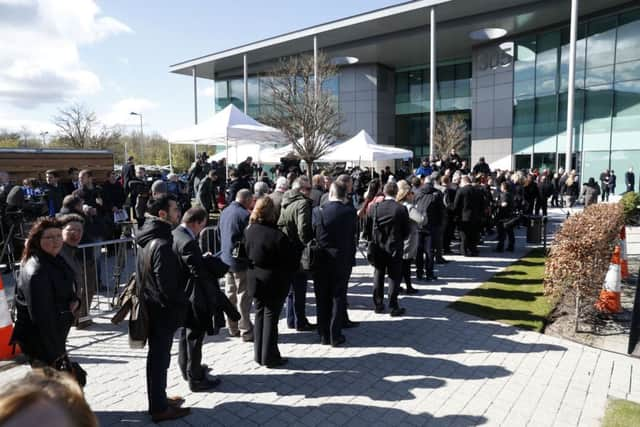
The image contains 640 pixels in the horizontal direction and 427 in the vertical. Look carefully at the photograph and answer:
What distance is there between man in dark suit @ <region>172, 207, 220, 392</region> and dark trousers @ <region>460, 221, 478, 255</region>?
798 cm

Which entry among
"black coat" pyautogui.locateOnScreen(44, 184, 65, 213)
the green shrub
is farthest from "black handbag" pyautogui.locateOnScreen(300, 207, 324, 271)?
the green shrub

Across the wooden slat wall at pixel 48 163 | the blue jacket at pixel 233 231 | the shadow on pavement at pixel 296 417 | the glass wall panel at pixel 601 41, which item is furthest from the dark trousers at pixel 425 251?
the glass wall panel at pixel 601 41

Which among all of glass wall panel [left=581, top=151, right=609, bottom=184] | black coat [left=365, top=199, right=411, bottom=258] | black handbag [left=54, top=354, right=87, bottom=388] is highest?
glass wall panel [left=581, top=151, right=609, bottom=184]

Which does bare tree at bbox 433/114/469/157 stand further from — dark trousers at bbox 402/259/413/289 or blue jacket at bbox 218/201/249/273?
blue jacket at bbox 218/201/249/273

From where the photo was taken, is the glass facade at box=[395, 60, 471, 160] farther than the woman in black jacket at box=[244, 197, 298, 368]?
Yes

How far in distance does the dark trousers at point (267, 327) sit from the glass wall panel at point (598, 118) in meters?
27.8

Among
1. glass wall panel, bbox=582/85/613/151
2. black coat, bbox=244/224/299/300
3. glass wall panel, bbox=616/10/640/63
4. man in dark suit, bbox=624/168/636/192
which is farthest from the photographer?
glass wall panel, bbox=582/85/613/151

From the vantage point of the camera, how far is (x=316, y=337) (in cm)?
589

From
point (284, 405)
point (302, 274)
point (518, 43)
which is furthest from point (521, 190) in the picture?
point (518, 43)

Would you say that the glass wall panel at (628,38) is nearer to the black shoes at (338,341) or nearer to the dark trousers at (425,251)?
the dark trousers at (425,251)

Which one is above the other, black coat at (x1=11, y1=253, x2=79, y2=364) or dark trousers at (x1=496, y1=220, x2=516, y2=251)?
black coat at (x1=11, y1=253, x2=79, y2=364)

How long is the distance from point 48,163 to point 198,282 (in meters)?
16.0

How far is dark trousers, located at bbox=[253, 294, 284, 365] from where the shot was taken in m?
4.85

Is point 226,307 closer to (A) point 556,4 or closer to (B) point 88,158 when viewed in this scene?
(B) point 88,158
